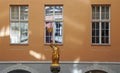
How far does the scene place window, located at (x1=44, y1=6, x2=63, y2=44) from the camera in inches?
1009

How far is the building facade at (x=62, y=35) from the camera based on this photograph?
25172 mm

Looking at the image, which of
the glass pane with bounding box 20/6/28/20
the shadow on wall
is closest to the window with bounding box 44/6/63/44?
the shadow on wall

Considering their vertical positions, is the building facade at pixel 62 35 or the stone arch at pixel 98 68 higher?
the building facade at pixel 62 35

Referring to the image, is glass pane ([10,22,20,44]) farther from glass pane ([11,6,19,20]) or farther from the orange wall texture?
glass pane ([11,6,19,20])

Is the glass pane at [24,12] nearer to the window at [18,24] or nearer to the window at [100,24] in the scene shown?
the window at [18,24]

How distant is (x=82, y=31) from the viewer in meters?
25.4

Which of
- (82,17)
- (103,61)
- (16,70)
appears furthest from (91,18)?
(16,70)

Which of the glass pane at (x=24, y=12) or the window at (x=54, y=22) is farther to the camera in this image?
the glass pane at (x=24, y=12)

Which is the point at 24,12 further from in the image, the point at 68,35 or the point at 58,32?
the point at 68,35

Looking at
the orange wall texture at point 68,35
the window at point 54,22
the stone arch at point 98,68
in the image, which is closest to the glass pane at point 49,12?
the window at point 54,22

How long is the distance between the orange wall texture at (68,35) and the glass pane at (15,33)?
26 centimetres

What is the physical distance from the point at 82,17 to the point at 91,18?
496 millimetres

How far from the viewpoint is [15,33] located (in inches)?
1019

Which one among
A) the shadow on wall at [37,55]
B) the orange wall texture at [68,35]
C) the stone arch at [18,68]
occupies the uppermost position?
the orange wall texture at [68,35]
